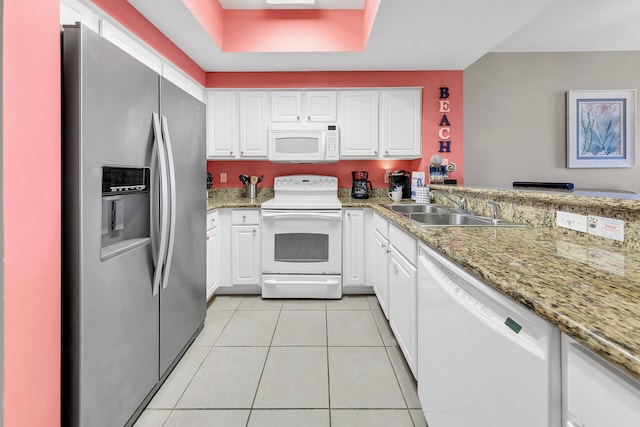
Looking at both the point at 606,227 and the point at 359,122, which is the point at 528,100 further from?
the point at 606,227

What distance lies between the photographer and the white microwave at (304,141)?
3164mm

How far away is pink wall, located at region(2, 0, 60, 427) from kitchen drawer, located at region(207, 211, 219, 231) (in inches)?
64.9

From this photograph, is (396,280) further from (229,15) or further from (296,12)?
(229,15)

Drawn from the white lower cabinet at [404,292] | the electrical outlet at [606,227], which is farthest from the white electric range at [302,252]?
the electrical outlet at [606,227]

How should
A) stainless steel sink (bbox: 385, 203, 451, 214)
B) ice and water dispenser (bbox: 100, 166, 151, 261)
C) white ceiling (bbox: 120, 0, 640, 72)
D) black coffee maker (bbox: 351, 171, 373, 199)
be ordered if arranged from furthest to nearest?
1. black coffee maker (bbox: 351, 171, 373, 199)
2. stainless steel sink (bbox: 385, 203, 451, 214)
3. white ceiling (bbox: 120, 0, 640, 72)
4. ice and water dispenser (bbox: 100, 166, 151, 261)

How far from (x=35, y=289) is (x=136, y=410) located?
2.69ft

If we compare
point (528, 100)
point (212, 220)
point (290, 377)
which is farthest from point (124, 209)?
point (528, 100)

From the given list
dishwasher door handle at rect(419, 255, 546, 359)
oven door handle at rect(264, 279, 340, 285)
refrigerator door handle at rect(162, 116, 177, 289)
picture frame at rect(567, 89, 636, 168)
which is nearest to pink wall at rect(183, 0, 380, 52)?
refrigerator door handle at rect(162, 116, 177, 289)

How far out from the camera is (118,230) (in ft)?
4.48

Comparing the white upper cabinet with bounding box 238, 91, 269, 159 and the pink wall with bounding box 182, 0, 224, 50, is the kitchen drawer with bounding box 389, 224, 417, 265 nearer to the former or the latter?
the white upper cabinet with bounding box 238, 91, 269, 159

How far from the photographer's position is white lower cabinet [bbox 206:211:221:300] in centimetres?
274

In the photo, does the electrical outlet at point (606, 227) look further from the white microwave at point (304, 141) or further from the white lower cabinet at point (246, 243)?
the white lower cabinet at point (246, 243)

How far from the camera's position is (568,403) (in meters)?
0.56

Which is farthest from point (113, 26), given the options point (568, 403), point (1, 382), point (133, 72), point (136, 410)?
point (568, 403)
